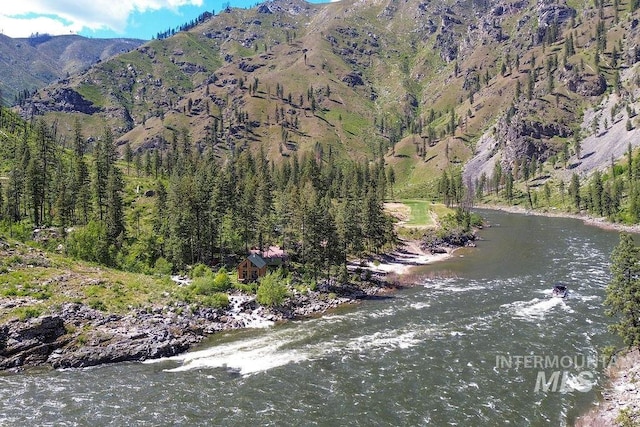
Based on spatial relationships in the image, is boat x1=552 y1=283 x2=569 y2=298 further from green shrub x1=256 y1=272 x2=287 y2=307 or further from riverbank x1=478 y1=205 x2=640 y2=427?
green shrub x1=256 y1=272 x2=287 y2=307

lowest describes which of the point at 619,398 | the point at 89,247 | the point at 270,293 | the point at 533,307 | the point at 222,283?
the point at 619,398

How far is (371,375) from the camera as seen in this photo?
38.6m

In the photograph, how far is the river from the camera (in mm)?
32000

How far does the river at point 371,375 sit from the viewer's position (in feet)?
105

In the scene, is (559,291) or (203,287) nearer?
(203,287)

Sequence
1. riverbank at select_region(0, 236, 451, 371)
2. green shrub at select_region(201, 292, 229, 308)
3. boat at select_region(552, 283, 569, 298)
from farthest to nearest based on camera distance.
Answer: boat at select_region(552, 283, 569, 298), green shrub at select_region(201, 292, 229, 308), riverbank at select_region(0, 236, 451, 371)

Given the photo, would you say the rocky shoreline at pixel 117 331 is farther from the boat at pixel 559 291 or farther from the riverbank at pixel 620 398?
the boat at pixel 559 291

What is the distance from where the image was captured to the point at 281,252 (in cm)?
8375

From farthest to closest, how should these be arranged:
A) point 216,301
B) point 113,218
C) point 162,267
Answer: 1. point 113,218
2. point 162,267
3. point 216,301

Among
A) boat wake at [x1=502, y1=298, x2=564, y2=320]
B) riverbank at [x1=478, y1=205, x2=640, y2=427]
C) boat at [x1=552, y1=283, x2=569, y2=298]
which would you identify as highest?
boat at [x1=552, y1=283, x2=569, y2=298]

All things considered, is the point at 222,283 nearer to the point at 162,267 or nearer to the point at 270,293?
the point at 270,293

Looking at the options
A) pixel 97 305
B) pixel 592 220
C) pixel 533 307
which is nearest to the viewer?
pixel 97 305

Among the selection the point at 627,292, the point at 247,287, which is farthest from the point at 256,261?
the point at 627,292

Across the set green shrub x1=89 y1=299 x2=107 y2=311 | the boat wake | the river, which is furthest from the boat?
green shrub x1=89 y1=299 x2=107 y2=311
